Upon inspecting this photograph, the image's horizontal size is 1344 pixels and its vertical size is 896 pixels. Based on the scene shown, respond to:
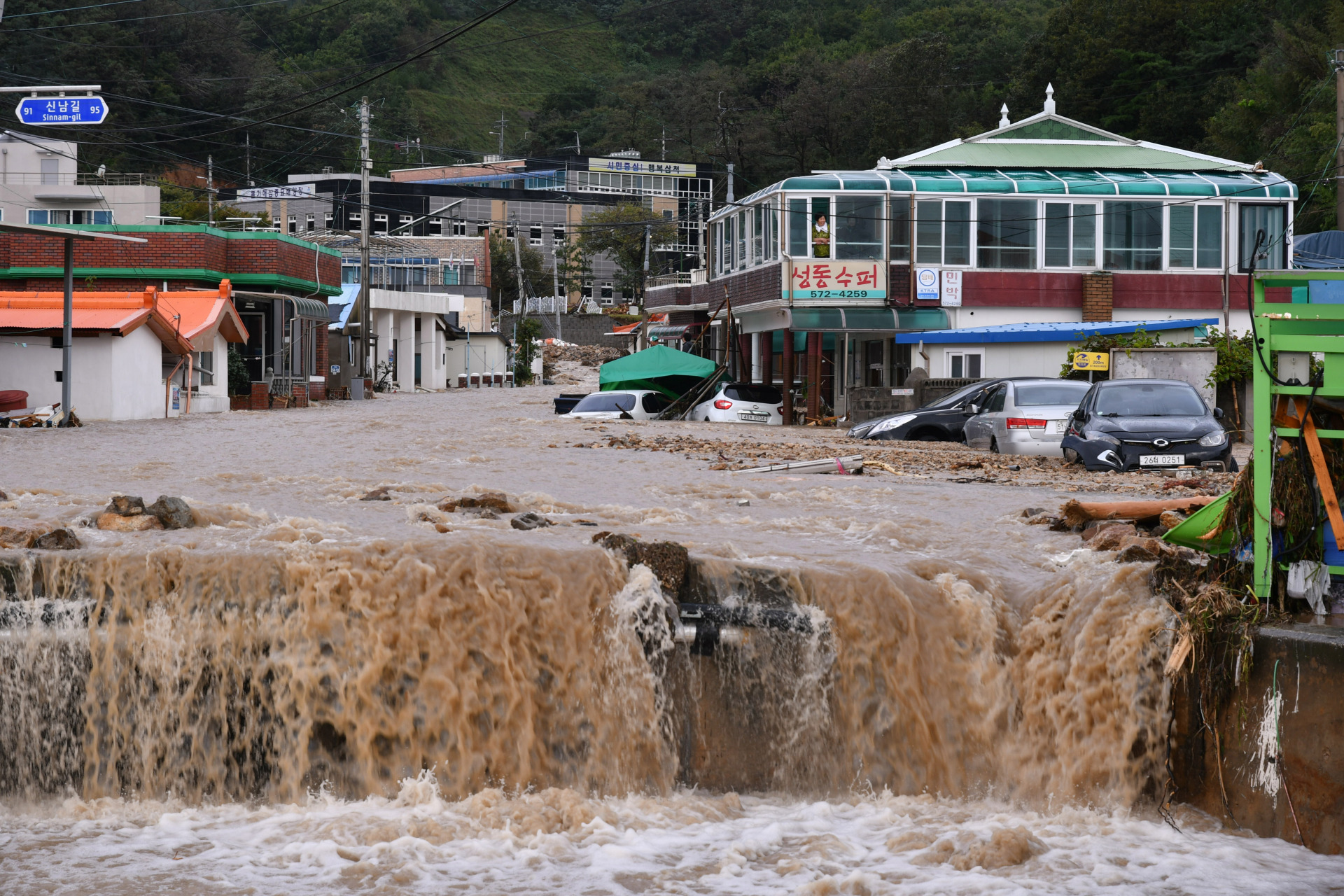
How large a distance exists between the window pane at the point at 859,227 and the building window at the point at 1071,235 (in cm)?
418

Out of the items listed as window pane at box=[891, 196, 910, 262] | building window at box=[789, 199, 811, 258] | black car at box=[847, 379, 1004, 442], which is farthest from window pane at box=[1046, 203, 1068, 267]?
black car at box=[847, 379, 1004, 442]

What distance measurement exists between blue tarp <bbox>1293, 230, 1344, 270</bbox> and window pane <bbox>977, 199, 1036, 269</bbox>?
18.8 ft

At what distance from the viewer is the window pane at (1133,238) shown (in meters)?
31.0

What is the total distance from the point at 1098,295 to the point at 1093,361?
8133mm

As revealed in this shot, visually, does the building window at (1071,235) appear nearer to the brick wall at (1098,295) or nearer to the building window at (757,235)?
the brick wall at (1098,295)

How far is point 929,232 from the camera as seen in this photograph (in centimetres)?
3052

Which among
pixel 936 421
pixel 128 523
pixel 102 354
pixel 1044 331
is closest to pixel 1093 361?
pixel 936 421

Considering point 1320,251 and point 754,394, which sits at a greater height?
point 1320,251

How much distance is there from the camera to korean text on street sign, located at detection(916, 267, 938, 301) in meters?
30.1

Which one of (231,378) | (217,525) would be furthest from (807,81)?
(217,525)

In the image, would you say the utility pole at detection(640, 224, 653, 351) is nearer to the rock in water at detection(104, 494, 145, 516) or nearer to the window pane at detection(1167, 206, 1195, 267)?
the window pane at detection(1167, 206, 1195, 267)

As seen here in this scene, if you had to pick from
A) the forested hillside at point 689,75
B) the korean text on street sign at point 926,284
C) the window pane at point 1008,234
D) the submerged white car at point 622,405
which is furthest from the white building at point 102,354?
the window pane at point 1008,234

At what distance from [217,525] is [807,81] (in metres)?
82.2

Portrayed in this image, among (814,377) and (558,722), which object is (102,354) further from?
(558,722)
